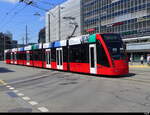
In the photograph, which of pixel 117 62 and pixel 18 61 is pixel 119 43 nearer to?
pixel 117 62

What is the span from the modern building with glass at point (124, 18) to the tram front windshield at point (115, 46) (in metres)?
37.3

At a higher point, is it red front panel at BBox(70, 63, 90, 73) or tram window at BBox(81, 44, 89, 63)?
tram window at BBox(81, 44, 89, 63)

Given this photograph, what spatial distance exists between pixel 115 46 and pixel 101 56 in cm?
119

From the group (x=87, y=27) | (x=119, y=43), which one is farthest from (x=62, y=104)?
(x=87, y=27)

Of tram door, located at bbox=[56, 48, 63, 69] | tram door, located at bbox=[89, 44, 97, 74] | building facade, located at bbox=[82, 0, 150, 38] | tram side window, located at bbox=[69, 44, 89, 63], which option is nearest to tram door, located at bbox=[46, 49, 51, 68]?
tram door, located at bbox=[56, 48, 63, 69]

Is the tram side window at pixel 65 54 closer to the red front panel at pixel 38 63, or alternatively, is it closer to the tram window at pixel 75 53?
the tram window at pixel 75 53

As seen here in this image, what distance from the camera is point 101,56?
55.9 feet

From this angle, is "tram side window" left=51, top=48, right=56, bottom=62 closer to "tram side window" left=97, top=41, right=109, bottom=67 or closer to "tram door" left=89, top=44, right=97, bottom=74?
"tram door" left=89, top=44, right=97, bottom=74

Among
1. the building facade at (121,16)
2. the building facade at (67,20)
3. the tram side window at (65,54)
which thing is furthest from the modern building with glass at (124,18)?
the tram side window at (65,54)

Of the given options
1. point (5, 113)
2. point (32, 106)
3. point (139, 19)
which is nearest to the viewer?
point (5, 113)

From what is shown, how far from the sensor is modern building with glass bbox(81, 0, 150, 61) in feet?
205

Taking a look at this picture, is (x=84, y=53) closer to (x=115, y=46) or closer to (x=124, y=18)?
(x=115, y=46)

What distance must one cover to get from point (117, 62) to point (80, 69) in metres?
4.45

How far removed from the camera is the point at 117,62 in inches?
654
